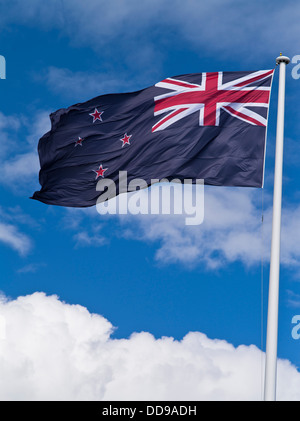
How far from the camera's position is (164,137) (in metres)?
20.7

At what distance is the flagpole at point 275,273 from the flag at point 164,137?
984 millimetres

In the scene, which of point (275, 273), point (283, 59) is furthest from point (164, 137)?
point (275, 273)

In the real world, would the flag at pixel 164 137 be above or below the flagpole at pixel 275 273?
above

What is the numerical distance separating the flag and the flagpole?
3.23 feet

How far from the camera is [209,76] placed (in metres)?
20.9

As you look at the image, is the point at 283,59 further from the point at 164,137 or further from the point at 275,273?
the point at 275,273

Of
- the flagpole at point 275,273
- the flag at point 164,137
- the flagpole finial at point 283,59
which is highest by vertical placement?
the flagpole finial at point 283,59

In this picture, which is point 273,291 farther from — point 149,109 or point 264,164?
point 149,109

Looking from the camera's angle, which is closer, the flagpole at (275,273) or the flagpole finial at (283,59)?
the flagpole at (275,273)

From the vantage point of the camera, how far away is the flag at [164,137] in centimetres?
1938

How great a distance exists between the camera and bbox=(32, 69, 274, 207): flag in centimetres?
1938
